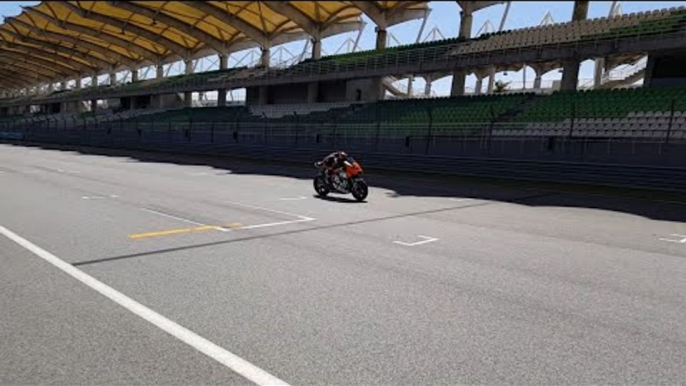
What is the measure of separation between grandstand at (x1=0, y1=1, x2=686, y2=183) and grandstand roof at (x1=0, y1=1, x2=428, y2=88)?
268 millimetres

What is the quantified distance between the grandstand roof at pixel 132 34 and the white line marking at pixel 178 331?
1834 cm

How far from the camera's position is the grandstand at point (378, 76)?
19562mm

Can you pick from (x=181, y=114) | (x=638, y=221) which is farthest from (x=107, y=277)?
(x=181, y=114)

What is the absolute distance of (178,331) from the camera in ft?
12.4

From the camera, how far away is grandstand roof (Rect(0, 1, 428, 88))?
3041 cm

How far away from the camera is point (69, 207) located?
32.9ft

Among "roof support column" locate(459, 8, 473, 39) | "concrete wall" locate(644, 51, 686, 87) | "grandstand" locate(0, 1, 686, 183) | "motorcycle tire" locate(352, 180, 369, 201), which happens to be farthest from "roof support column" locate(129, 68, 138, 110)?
"motorcycle tire" locate(352, 180, 369, 201)

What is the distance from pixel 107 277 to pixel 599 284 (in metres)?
5.24

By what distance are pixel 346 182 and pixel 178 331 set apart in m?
9.43

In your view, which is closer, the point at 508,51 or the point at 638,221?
the point at 638,221

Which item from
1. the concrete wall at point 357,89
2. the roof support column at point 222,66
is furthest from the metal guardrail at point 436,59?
the concrete wall at point 357,89

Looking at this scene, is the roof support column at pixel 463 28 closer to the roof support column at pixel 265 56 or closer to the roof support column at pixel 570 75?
the roof support column at pixel 570 75

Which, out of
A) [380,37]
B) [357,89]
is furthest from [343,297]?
[357,89]

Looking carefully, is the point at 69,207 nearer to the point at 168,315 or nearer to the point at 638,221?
the point at 168,315
